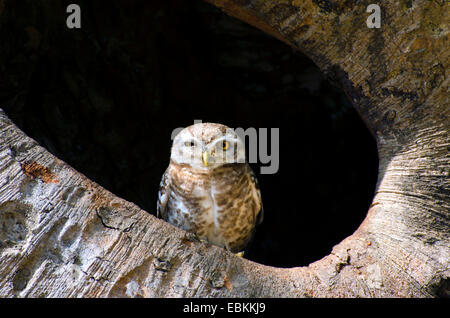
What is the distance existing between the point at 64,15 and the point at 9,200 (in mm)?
1832

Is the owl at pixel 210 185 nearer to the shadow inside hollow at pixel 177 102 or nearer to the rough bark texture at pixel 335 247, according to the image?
the rough bark texture at pixel 335 247

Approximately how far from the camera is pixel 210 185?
2.43 m

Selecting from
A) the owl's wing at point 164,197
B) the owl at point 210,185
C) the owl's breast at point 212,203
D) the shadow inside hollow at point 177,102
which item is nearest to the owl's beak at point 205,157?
the owl at point 210,185

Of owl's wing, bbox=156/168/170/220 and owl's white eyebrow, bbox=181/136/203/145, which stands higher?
owl's white eyebrow, bbox=181/136/203/145

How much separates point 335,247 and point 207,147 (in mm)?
821

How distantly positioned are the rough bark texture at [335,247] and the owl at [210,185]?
2.10ft

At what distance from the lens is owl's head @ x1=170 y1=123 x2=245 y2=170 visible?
7.77 feet

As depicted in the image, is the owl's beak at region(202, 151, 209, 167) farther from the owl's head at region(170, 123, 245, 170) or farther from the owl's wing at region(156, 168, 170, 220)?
the owl's wing at region(156, 168, 170, 220)

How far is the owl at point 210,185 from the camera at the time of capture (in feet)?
7.88

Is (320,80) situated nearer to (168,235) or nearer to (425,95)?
(425,95)

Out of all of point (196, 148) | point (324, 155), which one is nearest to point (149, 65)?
point (196, 148)

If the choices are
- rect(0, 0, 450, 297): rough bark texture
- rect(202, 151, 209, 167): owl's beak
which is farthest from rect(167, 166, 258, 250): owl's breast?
rect(0, 0, 450, 297): rough bark texture

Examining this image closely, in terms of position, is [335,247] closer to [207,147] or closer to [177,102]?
[207,147]

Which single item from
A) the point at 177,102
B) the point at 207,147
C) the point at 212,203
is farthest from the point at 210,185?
the point at 177,102
